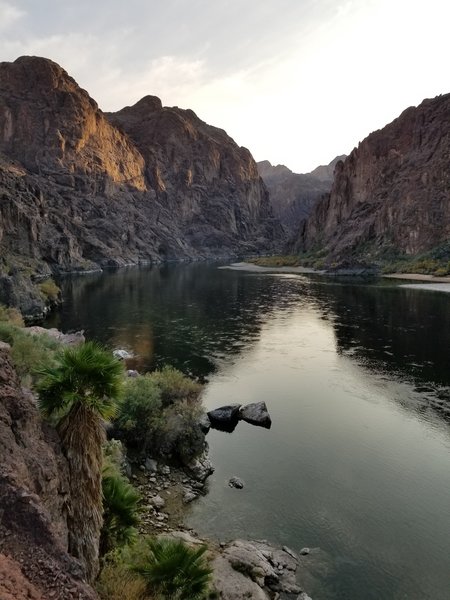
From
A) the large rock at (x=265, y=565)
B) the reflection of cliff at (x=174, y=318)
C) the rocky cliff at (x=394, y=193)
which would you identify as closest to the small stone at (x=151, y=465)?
the large rock at (x=265, y=565)

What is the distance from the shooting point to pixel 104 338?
4253cm

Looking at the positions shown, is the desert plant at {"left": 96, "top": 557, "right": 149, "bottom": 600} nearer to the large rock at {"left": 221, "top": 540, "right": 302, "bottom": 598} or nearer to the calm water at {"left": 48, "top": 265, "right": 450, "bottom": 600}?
the large rock at {"left": 221, "top": 540, "right": 302, "bottom": 598}

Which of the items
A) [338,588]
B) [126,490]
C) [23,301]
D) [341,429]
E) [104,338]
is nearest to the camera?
[126,490]

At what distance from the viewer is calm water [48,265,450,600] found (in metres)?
13.9

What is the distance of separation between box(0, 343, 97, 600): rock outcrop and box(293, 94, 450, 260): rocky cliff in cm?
13096

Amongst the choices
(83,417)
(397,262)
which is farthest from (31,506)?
(397,262)

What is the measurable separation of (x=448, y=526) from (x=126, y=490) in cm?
1115

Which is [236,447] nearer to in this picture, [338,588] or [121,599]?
[338,588]

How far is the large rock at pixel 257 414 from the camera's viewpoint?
23759 millimetres

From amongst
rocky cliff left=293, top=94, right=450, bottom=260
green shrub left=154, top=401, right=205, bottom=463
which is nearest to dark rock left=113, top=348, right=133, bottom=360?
green shrub left=154, top=401, right=205, bottom=463

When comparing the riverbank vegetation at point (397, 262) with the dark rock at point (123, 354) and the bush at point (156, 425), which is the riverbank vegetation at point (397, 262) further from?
the bush at point (156, 425)

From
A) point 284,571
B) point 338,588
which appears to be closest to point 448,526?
point 338,588

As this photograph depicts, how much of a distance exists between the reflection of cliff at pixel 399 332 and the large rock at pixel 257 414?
32.4 ft

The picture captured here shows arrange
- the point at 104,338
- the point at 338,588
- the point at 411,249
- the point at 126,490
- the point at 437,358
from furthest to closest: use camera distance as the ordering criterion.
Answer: the point at 411,249
the point at 104,338
the point at 437,358
the point at 338,588
the point at 126,490
